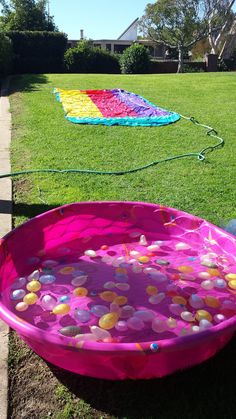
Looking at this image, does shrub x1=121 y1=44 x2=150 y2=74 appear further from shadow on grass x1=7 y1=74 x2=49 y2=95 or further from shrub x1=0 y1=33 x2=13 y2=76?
shadow on grass x1=7 y1=74 x2=49 y2=95

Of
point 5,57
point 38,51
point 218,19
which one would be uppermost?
point 218,19

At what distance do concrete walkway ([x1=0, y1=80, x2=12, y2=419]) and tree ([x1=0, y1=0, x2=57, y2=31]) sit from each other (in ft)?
60.1

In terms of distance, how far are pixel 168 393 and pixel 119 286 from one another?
105 centimetres

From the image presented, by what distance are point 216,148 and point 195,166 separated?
36.9 inches

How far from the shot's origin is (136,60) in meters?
20.4

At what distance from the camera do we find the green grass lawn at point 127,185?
1924 millimetres

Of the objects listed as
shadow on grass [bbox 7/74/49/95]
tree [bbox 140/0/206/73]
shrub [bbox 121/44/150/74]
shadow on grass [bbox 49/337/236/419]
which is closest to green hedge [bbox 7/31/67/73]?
shrub [bbox 121/44/150/74]

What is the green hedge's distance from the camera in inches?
771

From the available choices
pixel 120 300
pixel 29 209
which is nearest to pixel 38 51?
pixel 29 209

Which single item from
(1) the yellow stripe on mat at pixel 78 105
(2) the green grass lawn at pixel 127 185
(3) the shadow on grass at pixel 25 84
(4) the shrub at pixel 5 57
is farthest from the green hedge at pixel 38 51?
(1) the yellow stripe on mat at pixel 78 105

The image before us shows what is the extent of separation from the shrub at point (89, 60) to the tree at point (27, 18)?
6.12 metres

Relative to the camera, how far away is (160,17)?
34812mm

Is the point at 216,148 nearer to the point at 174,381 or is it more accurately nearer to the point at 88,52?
the point at 174,381

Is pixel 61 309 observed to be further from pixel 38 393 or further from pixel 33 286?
pixel 38 393
